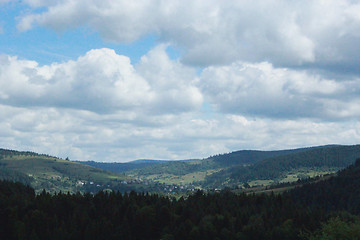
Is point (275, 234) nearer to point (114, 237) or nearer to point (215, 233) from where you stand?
point (215, 233)

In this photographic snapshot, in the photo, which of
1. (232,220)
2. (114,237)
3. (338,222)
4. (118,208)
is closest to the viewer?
(338,222)

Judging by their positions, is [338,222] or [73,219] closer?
[338,222]

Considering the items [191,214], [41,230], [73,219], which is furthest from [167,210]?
[41,230]

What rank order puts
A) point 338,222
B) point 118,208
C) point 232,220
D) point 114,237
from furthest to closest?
point 118,208 < point 232,220 < point 114,237 < point 338,222

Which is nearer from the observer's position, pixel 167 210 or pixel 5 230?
pixel 5 230

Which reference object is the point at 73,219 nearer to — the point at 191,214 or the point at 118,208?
the point at 118,208

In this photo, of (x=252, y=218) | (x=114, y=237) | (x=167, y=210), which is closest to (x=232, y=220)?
(x=252, y=218)

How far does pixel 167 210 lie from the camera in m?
192

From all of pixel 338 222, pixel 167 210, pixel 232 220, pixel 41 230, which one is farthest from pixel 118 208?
pixel 338 222

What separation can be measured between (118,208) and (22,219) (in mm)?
41016

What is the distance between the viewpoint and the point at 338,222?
474 feet

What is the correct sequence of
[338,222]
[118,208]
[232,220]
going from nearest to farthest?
[338,222] < [232,220] < [118,208]

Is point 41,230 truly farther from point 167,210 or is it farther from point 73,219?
point 167,210

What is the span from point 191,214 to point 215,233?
2268 centimetres
